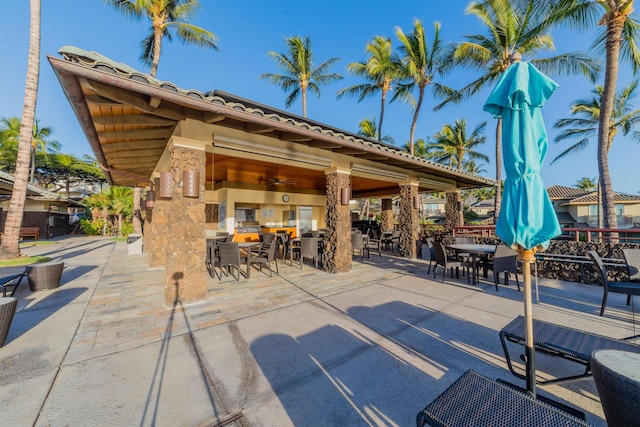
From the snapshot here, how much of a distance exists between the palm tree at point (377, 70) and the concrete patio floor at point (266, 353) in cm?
1566

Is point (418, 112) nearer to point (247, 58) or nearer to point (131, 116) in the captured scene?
→ point (247, 58)

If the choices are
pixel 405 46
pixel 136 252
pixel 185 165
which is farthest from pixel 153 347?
pixel 405 46

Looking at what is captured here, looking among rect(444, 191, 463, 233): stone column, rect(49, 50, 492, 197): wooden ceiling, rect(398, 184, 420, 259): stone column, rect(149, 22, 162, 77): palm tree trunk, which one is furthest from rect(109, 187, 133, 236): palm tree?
rect(444, 191, 463, 233): stone column

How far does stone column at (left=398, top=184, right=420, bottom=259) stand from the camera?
930 cm

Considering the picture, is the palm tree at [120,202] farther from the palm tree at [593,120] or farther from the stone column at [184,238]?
the palm tree at [593,120]

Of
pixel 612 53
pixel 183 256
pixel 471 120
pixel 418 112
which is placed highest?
pixel 471 120

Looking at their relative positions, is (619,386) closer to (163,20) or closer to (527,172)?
(527,172)

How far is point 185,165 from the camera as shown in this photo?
4344mm

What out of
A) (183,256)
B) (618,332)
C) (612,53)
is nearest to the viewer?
(618,332)

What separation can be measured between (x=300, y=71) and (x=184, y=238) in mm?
18046

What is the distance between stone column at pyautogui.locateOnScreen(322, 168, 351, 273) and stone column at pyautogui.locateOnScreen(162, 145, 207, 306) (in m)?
3.33

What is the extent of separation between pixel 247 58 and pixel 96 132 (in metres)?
13.9

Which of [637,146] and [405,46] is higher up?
[405,46]

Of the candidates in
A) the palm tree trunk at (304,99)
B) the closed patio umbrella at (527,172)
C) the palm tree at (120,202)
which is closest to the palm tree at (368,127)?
the palm tree trunk at (304,99)
